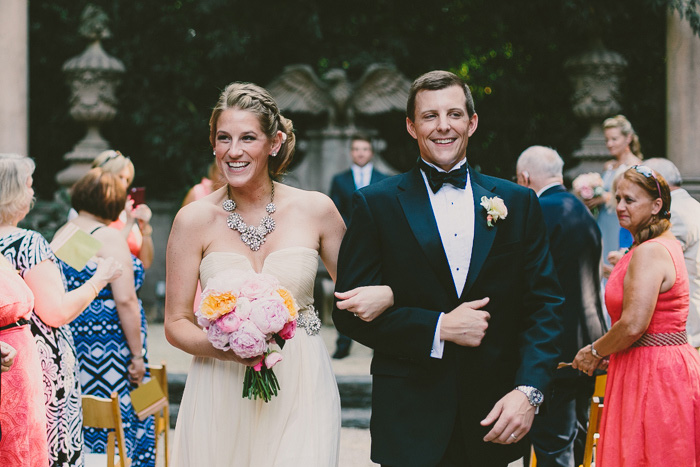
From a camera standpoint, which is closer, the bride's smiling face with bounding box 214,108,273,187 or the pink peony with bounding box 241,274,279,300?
the pink peony with bounding box 241,274,279,300

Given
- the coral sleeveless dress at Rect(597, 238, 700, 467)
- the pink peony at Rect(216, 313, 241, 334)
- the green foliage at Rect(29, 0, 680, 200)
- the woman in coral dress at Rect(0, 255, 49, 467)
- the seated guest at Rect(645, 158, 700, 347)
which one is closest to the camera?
the pink peony at Rect(216, 313, 241, 334)

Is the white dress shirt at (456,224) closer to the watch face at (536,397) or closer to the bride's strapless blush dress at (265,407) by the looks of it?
the watch face at (536,397)

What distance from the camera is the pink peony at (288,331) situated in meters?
2.92

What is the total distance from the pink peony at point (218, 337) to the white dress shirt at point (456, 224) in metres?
0.70

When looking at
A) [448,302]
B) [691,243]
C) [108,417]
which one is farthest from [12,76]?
[448,302]

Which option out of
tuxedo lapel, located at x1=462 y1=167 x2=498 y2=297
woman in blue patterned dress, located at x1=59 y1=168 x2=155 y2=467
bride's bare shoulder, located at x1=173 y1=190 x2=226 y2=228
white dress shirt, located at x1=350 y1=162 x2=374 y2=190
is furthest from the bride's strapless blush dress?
white dress shirt, located at x1=350 y1=162 x2=374 y2=190

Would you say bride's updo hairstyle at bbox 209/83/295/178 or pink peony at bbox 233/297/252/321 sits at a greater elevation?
bride's updo hairstyle at bbox 209/83/295/178

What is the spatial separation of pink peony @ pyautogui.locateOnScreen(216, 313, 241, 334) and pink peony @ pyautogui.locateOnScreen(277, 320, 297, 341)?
0.16m

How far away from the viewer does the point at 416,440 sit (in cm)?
285

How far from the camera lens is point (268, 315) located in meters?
2.82

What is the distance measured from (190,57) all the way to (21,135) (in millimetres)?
3516

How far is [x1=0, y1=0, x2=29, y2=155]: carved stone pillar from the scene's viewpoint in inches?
409

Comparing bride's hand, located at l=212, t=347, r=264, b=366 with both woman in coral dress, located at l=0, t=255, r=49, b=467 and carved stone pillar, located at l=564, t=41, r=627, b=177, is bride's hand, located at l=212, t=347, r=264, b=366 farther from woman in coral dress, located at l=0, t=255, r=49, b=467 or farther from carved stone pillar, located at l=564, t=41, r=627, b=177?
carved stone pillar, located at l=564, t=41, r=627, b=177

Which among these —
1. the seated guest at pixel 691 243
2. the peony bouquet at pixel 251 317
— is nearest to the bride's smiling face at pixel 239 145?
the peony bouquet at pixel 251 317
